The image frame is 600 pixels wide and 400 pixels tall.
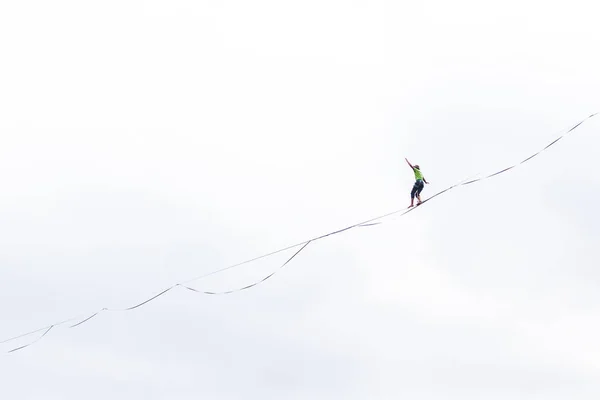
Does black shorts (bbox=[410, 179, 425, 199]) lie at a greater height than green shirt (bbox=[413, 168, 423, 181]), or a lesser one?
lesser

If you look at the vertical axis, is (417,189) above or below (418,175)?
below

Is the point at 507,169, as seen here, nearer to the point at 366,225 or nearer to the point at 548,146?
the point at 548,146

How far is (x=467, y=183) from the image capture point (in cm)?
2947

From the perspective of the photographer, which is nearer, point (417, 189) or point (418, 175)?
point (417, 189)

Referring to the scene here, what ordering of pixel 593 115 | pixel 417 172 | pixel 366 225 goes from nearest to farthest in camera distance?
pixel 593 115 < pixel 366 225 < pixel 417 172

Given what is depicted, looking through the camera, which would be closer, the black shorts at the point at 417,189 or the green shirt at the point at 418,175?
the black shorts at the point at 417,189

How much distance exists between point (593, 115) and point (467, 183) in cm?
515

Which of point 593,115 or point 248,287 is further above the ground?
point 593,115

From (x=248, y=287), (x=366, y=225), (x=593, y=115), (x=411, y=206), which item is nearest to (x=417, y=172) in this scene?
(x=411, y=206)

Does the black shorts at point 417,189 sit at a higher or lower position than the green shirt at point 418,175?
lower

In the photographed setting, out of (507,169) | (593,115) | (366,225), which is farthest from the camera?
(366,225)

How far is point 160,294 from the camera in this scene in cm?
3591

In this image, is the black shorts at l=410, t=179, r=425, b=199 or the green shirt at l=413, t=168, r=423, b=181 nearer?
the black shorts at l=410, t=179, r=425, b=199

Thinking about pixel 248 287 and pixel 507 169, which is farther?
pixel 248 287
